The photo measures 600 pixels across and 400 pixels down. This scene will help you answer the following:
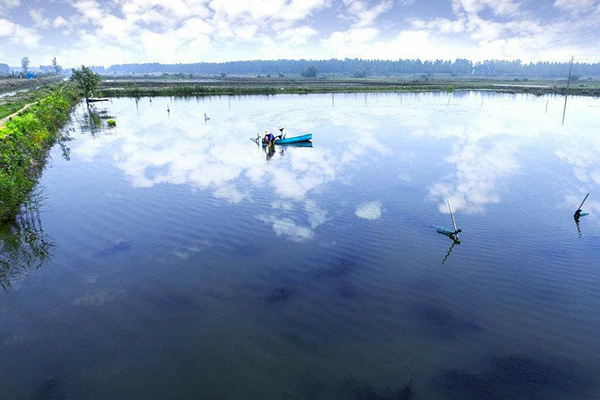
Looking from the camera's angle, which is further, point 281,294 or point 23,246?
point 23,246

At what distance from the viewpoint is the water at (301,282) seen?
10008 mm

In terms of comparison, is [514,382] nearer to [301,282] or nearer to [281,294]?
[301,282]

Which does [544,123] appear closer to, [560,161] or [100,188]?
[560,161]

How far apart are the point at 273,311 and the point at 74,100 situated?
240 ft

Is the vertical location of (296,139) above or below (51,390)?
above

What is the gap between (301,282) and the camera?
13945mm

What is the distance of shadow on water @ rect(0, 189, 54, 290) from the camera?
578 inches

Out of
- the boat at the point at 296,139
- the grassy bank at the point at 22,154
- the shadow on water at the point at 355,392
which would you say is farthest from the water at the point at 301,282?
the boat at the point at 296,139

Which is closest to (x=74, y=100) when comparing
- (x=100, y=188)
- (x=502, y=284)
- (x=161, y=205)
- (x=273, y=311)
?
(x=100, y=188)

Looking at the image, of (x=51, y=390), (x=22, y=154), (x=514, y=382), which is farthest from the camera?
(x=22, y=154)

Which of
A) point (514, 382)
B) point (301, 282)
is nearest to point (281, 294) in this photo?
point (301, 282)

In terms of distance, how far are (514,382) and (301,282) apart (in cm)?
738

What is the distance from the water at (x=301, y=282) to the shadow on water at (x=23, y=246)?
10cm

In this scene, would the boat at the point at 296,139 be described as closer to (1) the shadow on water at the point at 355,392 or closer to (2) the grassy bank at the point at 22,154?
(2) the grassy bank at the point at 22,154
